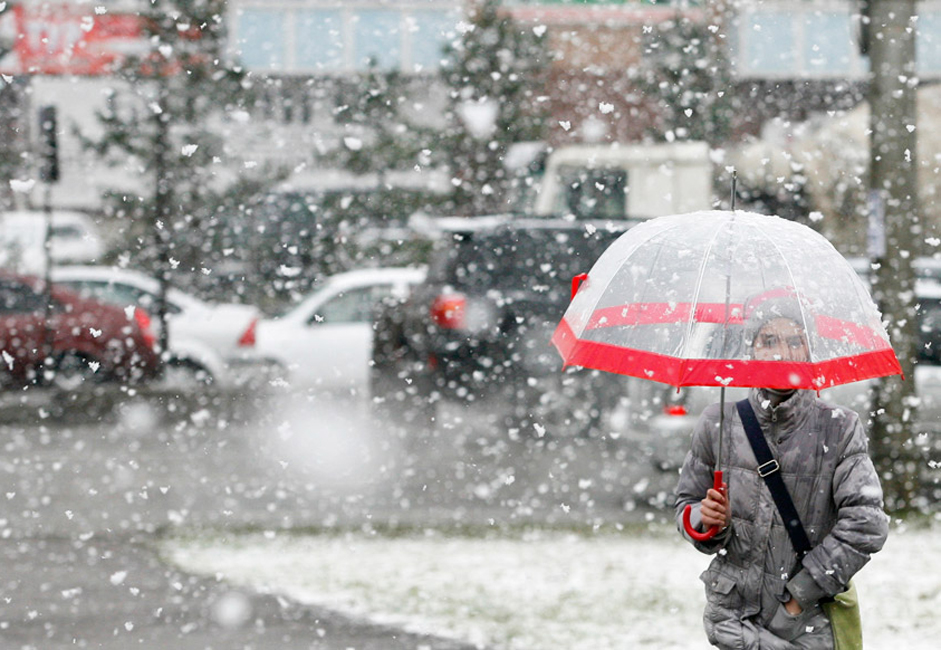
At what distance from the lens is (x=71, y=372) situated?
43.1ft

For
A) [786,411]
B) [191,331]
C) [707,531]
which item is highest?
[786,411]

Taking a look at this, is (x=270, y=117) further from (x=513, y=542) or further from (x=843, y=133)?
(x=513, y=542)

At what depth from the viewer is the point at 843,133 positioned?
17.0m

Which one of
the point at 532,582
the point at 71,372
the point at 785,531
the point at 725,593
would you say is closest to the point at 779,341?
the point at 785,531

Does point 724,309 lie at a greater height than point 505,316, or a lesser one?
greater

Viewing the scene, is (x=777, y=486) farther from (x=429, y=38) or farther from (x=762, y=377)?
(x=429, y=38)

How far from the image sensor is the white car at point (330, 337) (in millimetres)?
12961

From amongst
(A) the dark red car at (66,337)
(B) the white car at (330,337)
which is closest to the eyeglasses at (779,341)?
(B) the white car at (330,337)

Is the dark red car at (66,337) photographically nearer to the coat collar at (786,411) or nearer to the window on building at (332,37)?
the window on building at (332,37)

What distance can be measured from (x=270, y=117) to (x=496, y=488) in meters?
10.2

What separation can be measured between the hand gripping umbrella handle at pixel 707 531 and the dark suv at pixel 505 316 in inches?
256

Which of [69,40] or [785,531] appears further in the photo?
[69,40]

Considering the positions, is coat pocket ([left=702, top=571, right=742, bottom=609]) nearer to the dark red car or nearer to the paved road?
the paved road

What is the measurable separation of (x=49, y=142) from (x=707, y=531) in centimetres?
993
